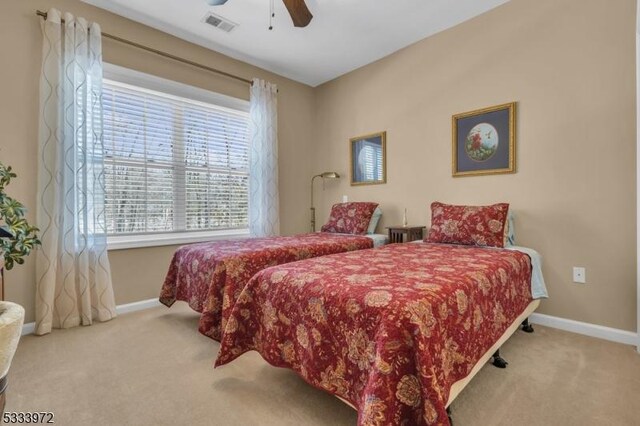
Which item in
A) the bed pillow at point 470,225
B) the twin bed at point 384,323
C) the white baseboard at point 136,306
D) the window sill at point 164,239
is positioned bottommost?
the white baseboard at point 136,306

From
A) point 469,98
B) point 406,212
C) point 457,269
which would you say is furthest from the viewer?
point 406,212

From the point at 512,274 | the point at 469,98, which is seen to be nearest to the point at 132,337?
the point at 512,274

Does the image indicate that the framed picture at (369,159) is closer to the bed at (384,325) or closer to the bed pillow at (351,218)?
the bed pillow at (351,218)

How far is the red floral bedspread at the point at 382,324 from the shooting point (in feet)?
3.55

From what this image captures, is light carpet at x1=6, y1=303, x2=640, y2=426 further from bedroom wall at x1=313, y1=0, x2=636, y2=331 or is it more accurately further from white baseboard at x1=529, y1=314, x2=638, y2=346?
bedroom wall at x1=313, y1=0, x2=636, y2=331

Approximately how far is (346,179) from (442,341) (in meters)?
3.14

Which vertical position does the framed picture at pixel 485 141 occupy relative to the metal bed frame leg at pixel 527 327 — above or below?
above

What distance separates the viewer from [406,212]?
352cm

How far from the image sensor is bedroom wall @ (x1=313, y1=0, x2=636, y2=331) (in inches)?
88.6

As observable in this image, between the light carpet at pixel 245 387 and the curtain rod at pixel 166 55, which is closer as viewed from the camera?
the light carpet at pixel 245 387

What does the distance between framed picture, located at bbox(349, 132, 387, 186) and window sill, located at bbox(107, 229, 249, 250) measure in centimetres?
167

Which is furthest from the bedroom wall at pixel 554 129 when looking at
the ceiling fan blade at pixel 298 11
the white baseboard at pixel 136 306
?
the white baseboard at pixel 136 306

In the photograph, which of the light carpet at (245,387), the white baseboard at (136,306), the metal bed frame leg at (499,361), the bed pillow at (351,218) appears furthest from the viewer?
the bed pillow at (351,218)

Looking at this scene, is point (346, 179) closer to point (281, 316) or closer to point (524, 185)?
point (524, 185)
